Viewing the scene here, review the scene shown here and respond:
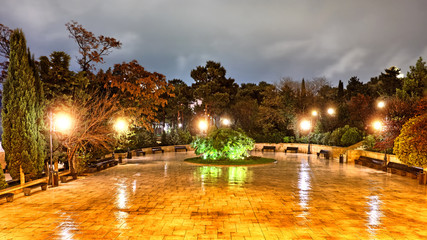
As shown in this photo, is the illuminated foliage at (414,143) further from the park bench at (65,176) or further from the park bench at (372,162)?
the park bench at (65,176)

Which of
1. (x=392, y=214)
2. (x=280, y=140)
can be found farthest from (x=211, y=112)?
(x=392, y=214)

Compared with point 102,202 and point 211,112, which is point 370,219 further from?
point 211,112

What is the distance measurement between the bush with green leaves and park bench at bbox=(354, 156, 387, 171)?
6429 mm

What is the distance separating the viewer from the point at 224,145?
17.8m

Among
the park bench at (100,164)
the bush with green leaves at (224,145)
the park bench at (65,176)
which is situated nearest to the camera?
the park bench at (65,176)

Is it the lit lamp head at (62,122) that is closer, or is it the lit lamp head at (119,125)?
the lit lamp head at (62,122)

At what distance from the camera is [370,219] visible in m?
6.94

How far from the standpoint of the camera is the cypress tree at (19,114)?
1058 cm

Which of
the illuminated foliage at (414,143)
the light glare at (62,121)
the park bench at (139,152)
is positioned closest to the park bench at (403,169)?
the illuminated foliage at (414,143)

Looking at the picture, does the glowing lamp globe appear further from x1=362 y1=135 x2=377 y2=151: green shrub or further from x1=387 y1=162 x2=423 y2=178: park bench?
x1=362 y1=135 x2=377 y2=151: green shrub

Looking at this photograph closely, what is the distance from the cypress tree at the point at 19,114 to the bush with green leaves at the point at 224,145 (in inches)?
371

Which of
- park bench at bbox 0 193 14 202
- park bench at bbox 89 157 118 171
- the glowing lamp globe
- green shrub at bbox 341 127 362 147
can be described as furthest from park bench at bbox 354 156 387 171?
park bench at bbox 0 193 14 202

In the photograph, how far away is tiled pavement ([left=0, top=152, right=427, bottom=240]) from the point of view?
241 inches

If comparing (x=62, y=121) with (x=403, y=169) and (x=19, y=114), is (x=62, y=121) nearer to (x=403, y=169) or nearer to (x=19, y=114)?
(x=19, y=114)
